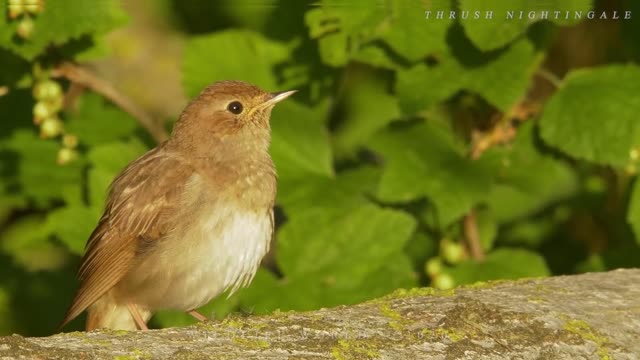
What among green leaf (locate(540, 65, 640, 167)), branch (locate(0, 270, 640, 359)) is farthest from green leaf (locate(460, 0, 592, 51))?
branch (locate(0, 270, 640, 359))

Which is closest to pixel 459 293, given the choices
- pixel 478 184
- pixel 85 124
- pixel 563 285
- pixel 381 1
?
pixel 563 285

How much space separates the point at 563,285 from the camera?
397 centimetres

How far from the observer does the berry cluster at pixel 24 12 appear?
17.4 ft

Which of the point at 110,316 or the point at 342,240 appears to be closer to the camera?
the point at 110,316

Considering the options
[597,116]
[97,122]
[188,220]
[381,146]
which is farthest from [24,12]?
[597,116]

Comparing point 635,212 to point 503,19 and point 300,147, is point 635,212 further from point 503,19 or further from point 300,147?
point 300,147

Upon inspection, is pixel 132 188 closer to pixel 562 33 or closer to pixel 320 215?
pixel 320 215

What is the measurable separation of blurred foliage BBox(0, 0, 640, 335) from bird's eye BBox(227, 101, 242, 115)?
465 mm

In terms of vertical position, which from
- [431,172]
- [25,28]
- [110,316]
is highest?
[25,28]

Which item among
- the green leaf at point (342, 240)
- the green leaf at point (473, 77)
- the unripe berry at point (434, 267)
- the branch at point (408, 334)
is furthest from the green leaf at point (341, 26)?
the branch at point (408, 334)

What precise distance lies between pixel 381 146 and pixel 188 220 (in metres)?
1.15

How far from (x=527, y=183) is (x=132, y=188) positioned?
1.99 metres

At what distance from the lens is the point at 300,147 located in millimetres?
5727

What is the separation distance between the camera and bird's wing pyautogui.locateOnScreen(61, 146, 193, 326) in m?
4.78
